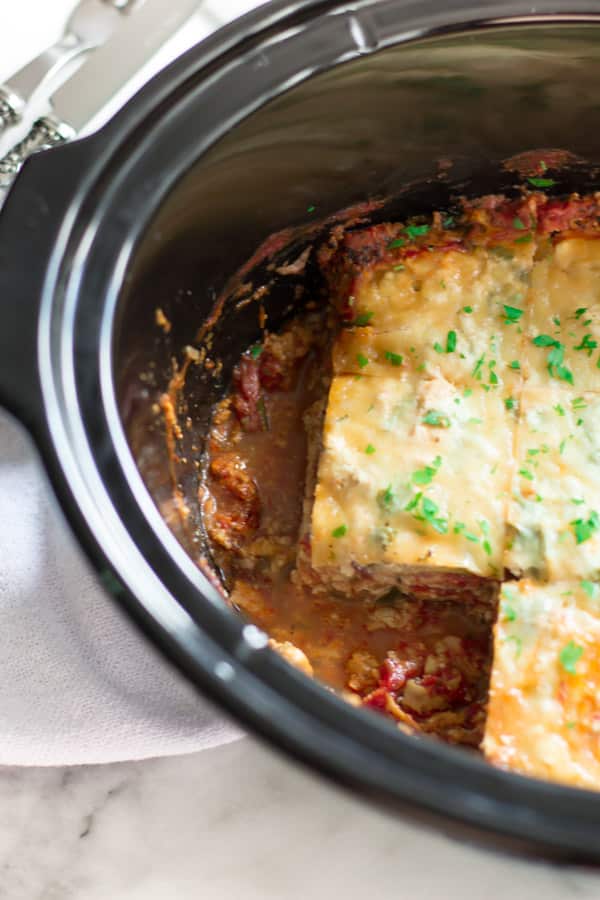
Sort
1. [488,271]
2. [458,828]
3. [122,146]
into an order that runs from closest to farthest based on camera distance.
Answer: [458,828] → [122,146] → [488,271]

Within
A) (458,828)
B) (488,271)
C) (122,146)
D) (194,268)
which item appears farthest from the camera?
(488,271)

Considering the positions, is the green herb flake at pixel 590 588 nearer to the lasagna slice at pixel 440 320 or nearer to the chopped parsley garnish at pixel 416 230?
the lasagna slice at pixel 440 320

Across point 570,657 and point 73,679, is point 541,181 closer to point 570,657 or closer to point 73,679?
point 570,657

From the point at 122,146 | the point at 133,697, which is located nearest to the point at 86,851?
the point at 133,697

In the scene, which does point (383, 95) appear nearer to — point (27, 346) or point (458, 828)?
point (27, 346)

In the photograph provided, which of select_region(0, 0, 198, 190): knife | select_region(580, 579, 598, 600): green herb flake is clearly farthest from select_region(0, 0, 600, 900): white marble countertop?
select_region(0, 0, 198, 190): knife

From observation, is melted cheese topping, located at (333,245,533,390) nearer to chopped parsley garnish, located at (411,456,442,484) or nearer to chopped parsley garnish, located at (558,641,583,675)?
chopped parsley garnish, located at (411,456,442,484)

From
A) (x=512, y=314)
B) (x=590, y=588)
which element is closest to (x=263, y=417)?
(x=512, y=314)
